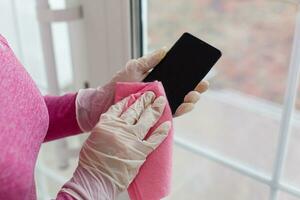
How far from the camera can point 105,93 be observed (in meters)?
0.83

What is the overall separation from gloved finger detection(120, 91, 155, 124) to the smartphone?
55 mm

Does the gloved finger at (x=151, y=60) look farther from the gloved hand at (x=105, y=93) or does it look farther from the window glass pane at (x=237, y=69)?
the window glass pane at (x=237, y=69)

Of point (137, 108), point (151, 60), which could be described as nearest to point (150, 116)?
point (137, 108)

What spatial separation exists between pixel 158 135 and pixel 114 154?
0.08m

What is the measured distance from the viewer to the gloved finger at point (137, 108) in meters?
0.68

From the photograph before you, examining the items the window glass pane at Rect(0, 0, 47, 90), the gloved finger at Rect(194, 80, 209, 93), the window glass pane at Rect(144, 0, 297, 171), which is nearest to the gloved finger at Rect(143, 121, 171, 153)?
the gloved finger at Rect(194, 80, 209, 93)

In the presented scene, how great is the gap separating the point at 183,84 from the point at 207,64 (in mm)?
54

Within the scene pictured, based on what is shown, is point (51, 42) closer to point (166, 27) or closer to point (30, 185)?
point (166, 27)

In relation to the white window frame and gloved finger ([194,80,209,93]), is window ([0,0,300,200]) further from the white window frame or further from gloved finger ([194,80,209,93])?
gloved finger ([194,80,209,93])

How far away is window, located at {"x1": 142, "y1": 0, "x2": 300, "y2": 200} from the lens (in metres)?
0.92

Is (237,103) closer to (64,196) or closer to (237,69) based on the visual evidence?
(237,69)

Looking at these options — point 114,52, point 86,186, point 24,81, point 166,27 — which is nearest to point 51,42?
point 114,52

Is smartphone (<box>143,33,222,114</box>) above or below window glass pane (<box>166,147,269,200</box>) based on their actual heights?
above

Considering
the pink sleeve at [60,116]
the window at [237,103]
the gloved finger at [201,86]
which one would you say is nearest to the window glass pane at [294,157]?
the window at [237,103]
